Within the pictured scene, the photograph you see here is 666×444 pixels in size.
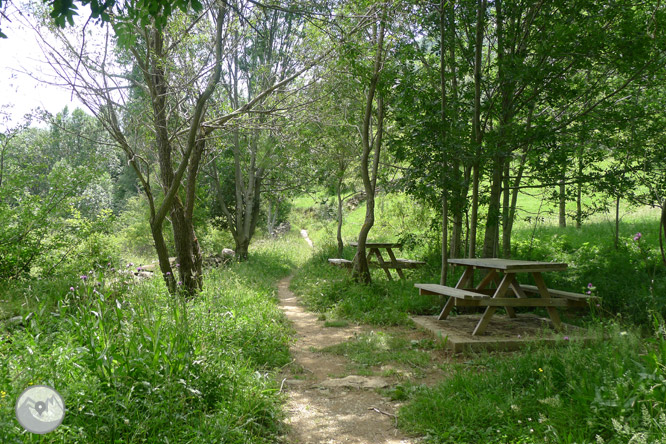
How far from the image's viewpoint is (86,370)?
10.9ft

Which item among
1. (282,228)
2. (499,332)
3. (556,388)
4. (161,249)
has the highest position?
(282,228)

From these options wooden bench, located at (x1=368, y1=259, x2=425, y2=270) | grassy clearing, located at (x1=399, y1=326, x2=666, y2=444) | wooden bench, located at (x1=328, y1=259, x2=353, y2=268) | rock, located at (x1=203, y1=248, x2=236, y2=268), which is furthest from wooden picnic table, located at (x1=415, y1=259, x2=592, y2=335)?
rock, located at (x1=203, y1=248, x2=236, y2=268)

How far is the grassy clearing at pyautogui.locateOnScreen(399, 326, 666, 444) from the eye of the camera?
3.02 meters

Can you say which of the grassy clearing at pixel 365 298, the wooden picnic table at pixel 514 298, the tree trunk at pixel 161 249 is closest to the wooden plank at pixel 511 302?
the wooden picnic table at pixel 514 298

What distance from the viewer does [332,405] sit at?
441 cm

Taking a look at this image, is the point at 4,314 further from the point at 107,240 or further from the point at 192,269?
the point at 107,240

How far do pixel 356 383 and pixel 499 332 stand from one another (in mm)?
2410

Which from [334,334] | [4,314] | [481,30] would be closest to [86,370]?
[4,314]

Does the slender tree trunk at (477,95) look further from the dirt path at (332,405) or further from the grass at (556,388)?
the dirt path at (332,405)

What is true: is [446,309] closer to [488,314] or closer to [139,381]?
[488,314]

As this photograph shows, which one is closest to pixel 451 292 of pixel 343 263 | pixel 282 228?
pixel 343 263

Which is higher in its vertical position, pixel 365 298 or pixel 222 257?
pixel 222 257

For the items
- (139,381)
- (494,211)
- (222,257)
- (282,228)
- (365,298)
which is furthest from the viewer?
(282,228)

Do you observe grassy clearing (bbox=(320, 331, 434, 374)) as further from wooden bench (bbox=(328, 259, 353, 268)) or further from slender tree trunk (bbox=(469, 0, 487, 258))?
wooden bench (bbox=(328, 259, 353, 268))
